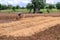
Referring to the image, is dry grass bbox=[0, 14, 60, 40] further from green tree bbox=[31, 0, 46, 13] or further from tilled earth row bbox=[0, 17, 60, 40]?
green tree bbox=[31, 0, 46, 13]

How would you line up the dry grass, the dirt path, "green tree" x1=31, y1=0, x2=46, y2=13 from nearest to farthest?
1. the dry grass
2. the dirt path
3. "green tree" x1=31, y1=0, x2=46, y2=13

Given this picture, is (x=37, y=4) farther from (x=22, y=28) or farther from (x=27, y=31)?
(x=27, y=31)

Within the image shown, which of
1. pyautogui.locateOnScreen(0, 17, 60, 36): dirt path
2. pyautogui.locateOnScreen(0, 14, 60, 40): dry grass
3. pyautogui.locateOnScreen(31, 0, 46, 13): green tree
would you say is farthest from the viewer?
pyautogui.locateOnScreen(31, 0, 46, 13): green tree

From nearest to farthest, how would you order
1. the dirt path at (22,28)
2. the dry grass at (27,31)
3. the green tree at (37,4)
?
the dry grass at (27,31) < the dirt path at (22,28) < the green tree at (37,4)

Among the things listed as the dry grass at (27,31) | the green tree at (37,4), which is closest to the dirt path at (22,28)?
the dry grass at (27,31)

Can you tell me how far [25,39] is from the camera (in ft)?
37.4

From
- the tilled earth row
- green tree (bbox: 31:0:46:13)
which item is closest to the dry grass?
the tilled earth row

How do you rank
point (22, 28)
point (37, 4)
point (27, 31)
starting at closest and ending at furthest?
point (27, 31) → point (22, 28) → point (37, 4)

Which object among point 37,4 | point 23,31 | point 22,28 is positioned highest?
point 23,31

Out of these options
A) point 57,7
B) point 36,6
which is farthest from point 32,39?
point 57,7

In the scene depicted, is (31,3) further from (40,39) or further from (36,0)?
(40,39)

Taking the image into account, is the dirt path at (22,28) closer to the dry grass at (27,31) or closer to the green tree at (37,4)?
the dry grass at (27,31)

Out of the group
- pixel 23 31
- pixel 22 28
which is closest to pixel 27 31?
pixel 23 31

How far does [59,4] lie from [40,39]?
273 feet
